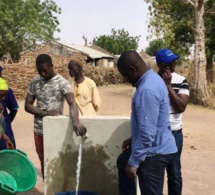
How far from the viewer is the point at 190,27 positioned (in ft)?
57.5

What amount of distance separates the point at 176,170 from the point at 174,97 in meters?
0.69

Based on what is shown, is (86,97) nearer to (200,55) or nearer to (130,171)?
(130,171)

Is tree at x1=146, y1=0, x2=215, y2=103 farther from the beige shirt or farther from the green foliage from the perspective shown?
the beige shirt

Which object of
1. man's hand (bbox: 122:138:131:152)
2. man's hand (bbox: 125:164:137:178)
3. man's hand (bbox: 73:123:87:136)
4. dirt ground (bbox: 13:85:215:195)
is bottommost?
dirt ground (bbox: 13:85:215:195)

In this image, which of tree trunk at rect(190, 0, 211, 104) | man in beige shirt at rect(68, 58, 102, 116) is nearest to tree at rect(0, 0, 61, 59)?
tree trunk at rect(190, 0, 211, 104)

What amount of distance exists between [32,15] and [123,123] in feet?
111

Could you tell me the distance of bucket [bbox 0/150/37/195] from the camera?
11.3 feet

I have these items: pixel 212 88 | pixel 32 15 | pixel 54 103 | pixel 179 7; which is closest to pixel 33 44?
pixel 32 15

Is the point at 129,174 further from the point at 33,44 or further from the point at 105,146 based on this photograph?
the point at 33,44

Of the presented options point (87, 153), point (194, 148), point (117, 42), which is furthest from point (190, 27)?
point (117, 42)

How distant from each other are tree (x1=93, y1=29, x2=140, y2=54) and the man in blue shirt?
199 feet

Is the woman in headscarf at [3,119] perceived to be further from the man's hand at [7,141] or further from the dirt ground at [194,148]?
the dirt ground at [194,148]

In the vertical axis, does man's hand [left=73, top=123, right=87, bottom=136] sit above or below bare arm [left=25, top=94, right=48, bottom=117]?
below

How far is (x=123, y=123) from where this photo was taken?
3646 mm
